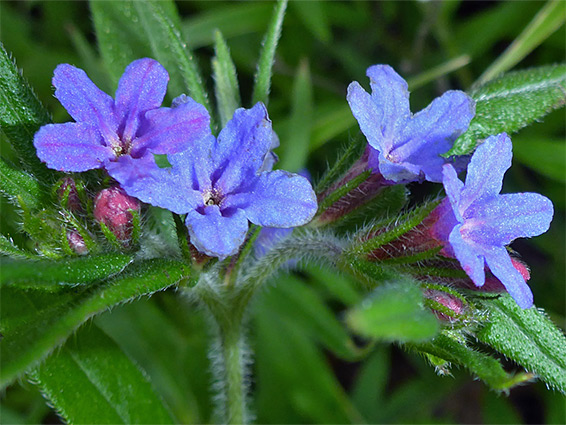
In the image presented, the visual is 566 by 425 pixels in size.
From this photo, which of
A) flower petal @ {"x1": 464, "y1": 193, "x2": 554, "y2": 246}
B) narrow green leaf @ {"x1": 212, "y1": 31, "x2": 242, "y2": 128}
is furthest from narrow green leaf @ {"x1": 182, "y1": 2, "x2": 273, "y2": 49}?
flower petal @ {"x1": 464, "y1": 193, "x2": 554, "y2": 246}

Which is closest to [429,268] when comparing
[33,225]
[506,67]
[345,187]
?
[345,187]

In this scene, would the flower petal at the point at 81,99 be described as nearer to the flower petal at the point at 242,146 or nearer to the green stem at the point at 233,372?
the flower petal at the point at 242,146

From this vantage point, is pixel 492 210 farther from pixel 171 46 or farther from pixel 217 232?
pixel 171 46

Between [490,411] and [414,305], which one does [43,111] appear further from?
[490,411]

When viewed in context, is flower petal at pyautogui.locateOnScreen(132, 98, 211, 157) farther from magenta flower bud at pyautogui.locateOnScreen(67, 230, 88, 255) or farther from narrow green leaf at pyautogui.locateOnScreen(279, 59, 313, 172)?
narrow green leaf at pyautogui.locateOnScreen(279, 59, 313, 172)

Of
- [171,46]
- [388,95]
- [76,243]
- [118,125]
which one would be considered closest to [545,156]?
[388,95]
